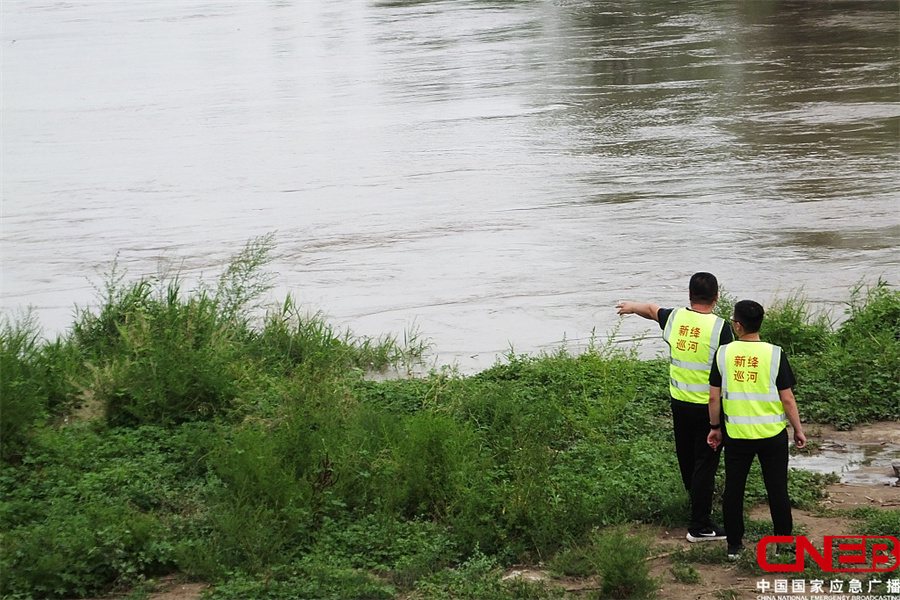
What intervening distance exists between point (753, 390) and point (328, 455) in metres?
2.96

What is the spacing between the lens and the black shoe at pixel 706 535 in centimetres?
617

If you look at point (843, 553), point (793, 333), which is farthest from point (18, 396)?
point (793, 333)

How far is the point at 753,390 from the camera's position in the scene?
576cm

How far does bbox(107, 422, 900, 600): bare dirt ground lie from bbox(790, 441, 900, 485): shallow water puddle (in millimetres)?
183

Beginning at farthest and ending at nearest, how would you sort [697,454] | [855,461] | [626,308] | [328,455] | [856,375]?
[856,375] < [855,461] < [328,455] < [626,308] < [697,454]

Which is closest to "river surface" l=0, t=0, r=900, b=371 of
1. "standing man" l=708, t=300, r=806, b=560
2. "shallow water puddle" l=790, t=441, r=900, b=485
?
"shallow water puddle" l=790, t=441, r=900, b=485

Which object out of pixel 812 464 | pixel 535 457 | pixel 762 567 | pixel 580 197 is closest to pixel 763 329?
pixel 812 464

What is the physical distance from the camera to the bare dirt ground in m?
5.56

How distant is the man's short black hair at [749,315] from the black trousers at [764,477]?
0.65m

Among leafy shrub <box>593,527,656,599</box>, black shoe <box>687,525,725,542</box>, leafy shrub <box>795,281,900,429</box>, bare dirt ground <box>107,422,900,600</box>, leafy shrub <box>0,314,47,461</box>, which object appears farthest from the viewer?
leafy shrub <box>795,281,900,429</box>

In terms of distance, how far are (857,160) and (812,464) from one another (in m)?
10.4

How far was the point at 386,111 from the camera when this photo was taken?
21750mm

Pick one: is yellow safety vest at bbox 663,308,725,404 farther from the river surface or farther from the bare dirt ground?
the river surface

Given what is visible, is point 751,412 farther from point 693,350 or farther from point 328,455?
point 328,455
